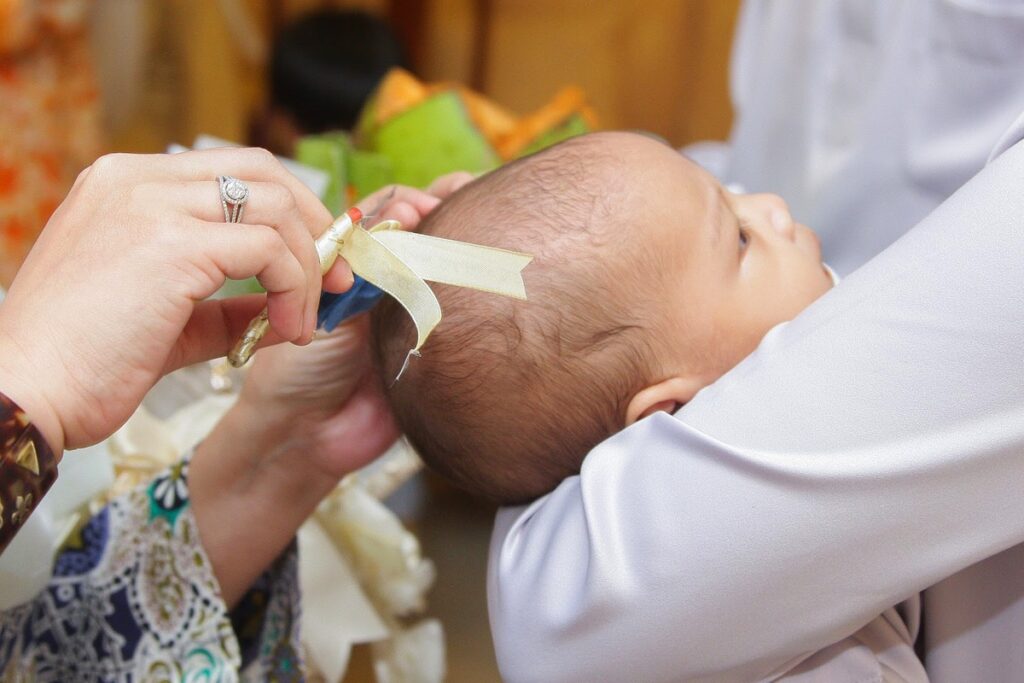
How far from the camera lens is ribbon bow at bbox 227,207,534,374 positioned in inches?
26.7

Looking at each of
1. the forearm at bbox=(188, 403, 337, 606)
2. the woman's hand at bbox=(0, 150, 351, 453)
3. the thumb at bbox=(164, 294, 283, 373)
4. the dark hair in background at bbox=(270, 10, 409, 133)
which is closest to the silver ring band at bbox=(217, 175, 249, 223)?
the woman's hand at bbox=(0, 150, 351, 453)

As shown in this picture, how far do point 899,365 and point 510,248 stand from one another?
1.02 ft

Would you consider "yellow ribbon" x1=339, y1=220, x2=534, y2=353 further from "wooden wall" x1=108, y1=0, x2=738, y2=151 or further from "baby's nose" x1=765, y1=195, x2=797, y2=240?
"wooden wall" x1=108, y1=0, x2=738, y2=151

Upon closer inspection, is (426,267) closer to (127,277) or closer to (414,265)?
(414,265)

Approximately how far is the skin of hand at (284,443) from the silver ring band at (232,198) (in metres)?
0.28

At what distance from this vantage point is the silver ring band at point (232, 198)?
0.62m

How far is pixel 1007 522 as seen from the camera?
2.05ft

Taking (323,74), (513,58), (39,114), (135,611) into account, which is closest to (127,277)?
(135,611)

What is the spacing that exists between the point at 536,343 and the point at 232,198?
0.27 meters

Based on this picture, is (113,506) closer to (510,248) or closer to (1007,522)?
(510,248)

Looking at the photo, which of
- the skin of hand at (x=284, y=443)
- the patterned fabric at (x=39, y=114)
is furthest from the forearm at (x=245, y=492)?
the patterned fabric at (x=39, y=114)

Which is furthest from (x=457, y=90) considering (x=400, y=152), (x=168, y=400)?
(x=168, y=400)

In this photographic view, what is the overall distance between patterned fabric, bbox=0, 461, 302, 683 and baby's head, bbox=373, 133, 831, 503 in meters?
0.25

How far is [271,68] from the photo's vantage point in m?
2.67
